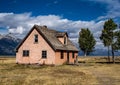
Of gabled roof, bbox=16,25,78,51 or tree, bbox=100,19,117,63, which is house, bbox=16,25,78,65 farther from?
tree, bbox=100,19,117,63

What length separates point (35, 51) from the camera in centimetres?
5175

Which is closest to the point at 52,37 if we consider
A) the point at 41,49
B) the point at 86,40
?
the point at 41,49

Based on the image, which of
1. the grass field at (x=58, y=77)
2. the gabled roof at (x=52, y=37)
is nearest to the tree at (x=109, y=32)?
the gabled roof at (x=52, y=37)

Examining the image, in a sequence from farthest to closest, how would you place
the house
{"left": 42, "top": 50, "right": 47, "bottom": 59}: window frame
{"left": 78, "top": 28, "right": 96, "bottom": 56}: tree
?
{"left": 78, "top": 28, "right": 96, "bottom": 56}: tree < {"left": 42, "top": 50, "right": 47, "bottom": 59}: window frame < the house

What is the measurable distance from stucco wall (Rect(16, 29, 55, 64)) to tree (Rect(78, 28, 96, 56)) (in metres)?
61.4

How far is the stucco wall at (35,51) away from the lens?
50219 millimetres

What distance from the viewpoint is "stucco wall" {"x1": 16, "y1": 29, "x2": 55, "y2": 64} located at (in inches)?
1977

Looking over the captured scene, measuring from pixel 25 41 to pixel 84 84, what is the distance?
33.0m

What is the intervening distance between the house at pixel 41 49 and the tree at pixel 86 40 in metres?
57.3

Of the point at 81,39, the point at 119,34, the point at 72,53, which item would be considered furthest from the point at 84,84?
the point at 81,39

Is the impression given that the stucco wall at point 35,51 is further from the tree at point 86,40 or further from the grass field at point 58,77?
the tree at point 86,40

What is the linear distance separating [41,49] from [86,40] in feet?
209

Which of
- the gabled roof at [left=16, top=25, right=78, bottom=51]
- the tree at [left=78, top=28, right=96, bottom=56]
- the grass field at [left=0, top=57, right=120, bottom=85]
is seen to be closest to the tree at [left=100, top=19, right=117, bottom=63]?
the gabled roof at [left=16, top=25, right=78, bottom=51]

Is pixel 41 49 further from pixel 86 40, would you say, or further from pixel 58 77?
pixel 86 40
